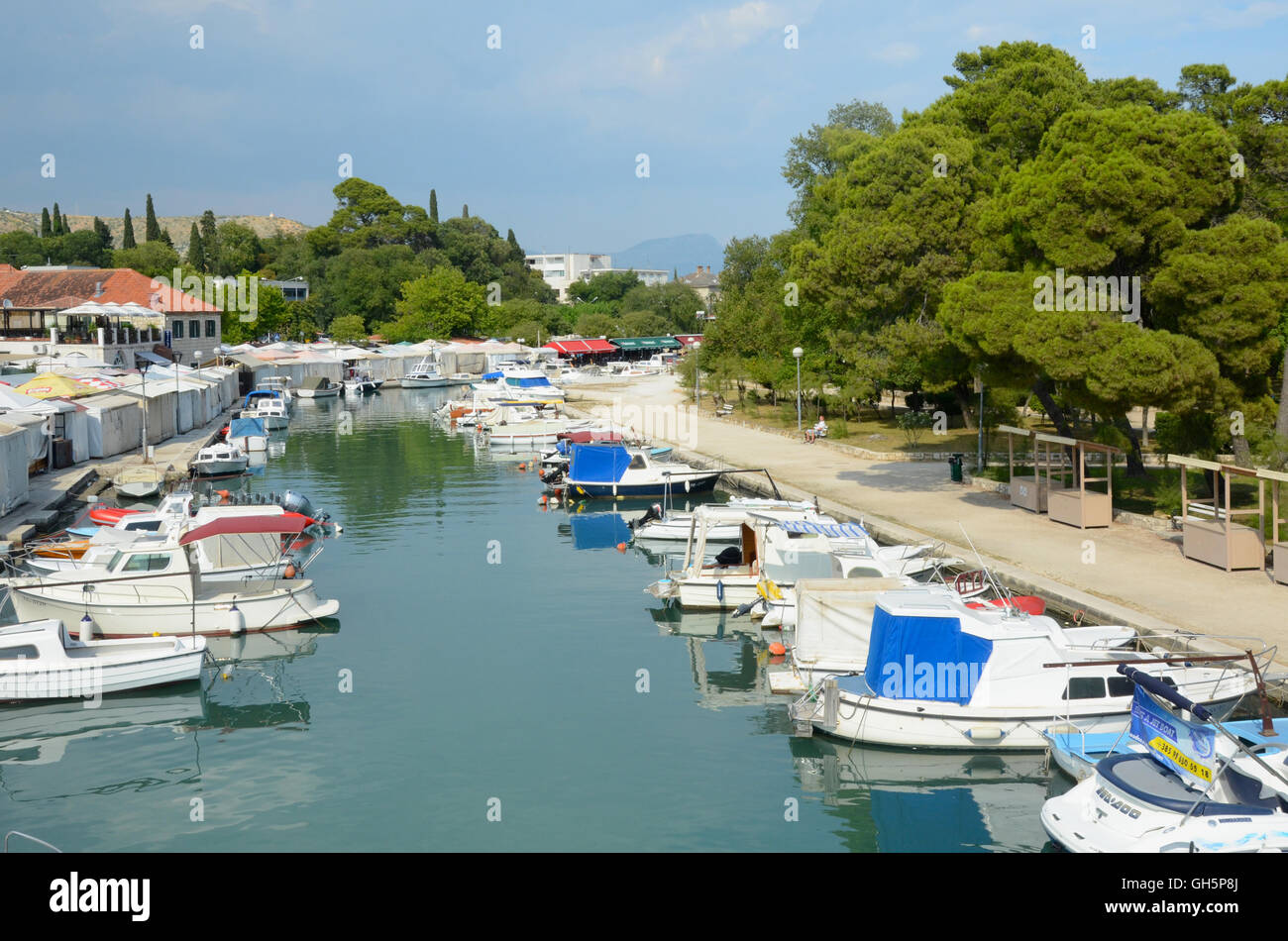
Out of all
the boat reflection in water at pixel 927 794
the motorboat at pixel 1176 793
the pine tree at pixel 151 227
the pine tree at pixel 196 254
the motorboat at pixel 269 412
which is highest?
the pine tree at pixel 151 227

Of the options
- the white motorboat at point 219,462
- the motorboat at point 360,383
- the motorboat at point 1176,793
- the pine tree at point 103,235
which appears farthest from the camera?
the pine tree at point 103,235

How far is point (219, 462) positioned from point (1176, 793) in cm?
4117

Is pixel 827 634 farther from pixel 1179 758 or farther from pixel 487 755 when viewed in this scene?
pixel 1179 758

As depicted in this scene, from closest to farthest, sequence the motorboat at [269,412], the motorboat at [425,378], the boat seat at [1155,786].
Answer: the boat seat at [1155,786] → the motorboat at [269,412] → the motorboat at [425,378]

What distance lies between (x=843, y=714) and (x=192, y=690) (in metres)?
12.1

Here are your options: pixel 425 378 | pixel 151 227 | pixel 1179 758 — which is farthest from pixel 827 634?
pixel 151 227

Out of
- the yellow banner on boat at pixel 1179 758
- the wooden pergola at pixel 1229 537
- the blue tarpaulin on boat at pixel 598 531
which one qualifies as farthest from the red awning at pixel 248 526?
the wooden pergola at pixel 1229 537

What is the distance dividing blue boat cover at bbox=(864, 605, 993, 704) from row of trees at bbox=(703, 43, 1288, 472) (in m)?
12.4

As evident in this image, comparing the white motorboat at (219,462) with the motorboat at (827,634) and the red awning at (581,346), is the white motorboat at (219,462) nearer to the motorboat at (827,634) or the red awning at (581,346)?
the motorboat at (827,634)

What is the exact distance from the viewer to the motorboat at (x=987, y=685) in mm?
17109

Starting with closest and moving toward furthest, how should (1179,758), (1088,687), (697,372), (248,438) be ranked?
(1179,758), (1088,687), (248,438), (697,372)

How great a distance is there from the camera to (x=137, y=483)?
130 ft

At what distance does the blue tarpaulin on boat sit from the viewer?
35.2m

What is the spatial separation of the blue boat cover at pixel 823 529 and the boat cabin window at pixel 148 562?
13647 mm
